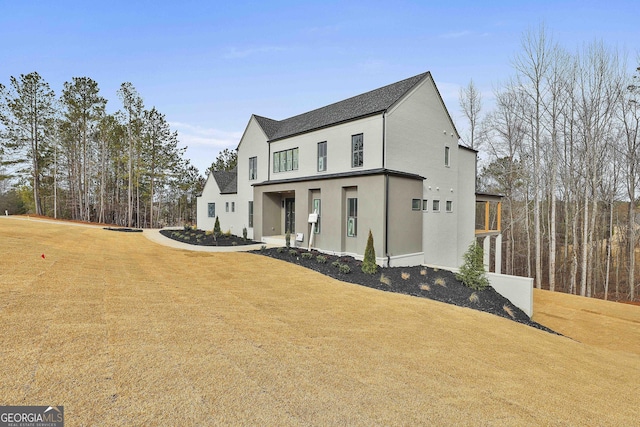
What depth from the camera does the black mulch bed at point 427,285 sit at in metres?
9.45

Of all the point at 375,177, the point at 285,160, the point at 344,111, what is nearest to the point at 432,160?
the point at 375,177

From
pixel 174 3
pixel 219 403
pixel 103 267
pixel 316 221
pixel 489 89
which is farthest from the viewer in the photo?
pixel 489 89

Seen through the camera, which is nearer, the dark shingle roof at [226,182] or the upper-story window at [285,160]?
the upper-story window at [285,160]

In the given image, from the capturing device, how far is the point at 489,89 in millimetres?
22875

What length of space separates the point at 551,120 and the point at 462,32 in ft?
39.5

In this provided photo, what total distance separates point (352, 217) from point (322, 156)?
4058 millimetres

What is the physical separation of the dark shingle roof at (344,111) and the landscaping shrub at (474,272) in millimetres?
7182

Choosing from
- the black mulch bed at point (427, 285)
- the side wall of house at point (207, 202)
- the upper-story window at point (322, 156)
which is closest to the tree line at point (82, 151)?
the side wall of house at point (207, 202)

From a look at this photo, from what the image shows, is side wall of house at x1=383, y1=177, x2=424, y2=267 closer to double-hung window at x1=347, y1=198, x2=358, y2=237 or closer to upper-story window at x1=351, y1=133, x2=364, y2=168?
double-hung window at x1=347, y1=198, x2=358, y2=237

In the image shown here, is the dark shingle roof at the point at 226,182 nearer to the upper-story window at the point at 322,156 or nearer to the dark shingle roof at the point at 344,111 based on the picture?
the dark shingle roof at the point at 344,111

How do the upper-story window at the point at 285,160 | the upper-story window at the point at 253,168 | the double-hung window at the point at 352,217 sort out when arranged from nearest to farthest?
the double-hung window at the point at 352,217, the upper-story window at the point at 285,160, the upper-story window at the point at 253,168

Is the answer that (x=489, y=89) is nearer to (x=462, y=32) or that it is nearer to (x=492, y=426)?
(x=462, y=32)

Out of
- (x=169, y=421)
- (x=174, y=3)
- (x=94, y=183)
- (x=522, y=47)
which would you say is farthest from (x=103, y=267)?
(x=94, y=183)

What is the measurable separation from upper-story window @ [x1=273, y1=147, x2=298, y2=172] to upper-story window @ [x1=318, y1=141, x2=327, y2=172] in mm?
1945
